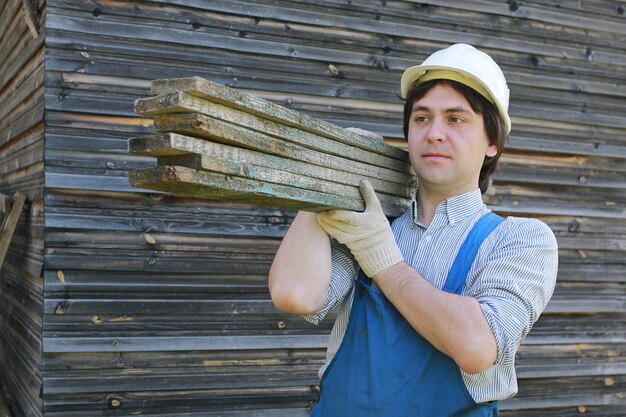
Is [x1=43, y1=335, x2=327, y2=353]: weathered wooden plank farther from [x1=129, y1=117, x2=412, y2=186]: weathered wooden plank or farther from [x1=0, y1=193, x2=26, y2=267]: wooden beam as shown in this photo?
[x1=129, y1=117, x2=412, y2=186]: weathered wooden plank

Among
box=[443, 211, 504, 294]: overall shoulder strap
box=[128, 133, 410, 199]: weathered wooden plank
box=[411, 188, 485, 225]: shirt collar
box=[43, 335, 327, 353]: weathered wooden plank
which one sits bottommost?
box=[43, 335, 327, 353]: weathered wooden plank

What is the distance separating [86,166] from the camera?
13.9ft

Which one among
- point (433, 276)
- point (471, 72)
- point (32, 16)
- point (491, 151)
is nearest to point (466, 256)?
point (433, 276)

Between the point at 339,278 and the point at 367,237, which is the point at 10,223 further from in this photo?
the point at 367,237

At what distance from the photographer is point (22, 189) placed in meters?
5.14

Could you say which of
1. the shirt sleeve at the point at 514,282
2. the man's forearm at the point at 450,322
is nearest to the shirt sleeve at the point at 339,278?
the man's forearm at the point at 450,322

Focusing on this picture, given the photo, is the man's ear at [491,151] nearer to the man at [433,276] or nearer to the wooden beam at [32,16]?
the man at [433,276]

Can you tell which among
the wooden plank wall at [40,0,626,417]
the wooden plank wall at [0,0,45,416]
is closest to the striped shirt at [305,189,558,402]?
the wooden plank wall at [40,0,626,417]

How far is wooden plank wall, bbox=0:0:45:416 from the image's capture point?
451 cm

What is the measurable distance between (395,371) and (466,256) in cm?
38

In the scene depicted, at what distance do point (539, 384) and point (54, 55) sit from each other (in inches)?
146

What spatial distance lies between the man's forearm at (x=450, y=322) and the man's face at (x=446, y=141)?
36 cm

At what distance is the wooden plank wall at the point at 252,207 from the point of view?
4242 millimetres

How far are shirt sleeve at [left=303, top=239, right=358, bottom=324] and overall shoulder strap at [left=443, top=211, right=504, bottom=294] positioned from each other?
0.29m
